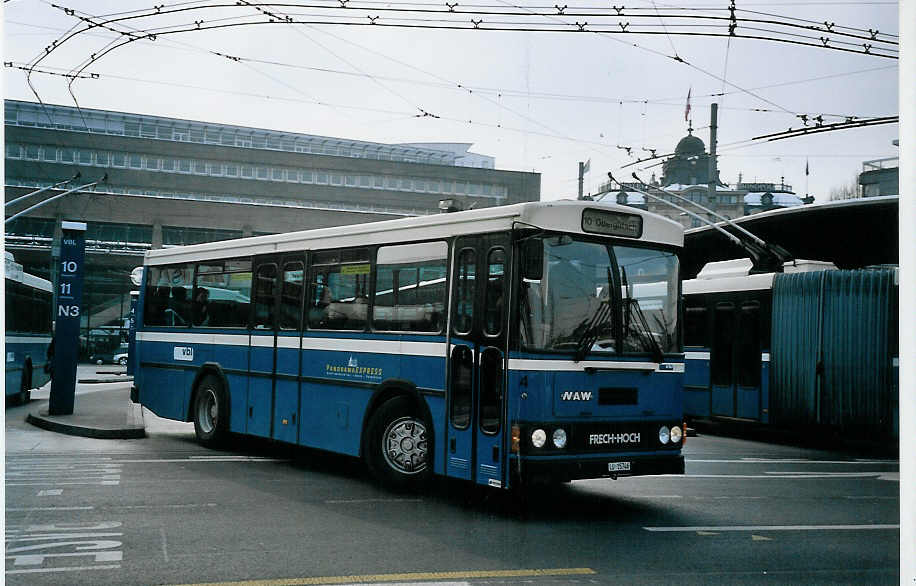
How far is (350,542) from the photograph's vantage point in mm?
7406

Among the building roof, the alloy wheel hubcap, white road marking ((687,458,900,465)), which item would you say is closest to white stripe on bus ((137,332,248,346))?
the alloy wheel hubcap

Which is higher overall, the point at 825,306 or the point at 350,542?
the point at 825,306

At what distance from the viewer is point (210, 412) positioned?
44.5 ft

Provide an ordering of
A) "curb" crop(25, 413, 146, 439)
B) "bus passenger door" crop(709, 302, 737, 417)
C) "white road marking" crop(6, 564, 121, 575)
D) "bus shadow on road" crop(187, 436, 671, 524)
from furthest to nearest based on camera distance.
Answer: "bus passenger door" crop(709, 302, 737, 417) < "curb" crop(25, 413, 146, 439) < "bus shadow on road" crop(187, 436, 671, 524) < "white road marking" crop(6, 564, 121, 575)

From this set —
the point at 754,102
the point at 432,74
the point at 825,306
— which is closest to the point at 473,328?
the point at 432,74

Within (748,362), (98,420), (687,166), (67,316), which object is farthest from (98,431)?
(687,166)

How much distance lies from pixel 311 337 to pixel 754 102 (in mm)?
6177

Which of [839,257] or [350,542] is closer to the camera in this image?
[350,542]

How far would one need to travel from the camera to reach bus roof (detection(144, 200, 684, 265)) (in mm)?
8797

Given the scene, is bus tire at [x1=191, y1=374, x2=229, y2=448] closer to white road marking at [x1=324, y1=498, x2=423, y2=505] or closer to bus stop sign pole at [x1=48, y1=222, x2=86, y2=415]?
bus stop sign pole at [x1=48, y1=222, x2=86, y2=415]

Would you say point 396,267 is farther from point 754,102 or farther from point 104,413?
point 104,413

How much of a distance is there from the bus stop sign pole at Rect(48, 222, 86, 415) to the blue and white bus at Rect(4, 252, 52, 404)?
91 cm

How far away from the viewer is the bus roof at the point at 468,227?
880cm

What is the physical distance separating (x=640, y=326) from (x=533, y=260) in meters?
1.39
